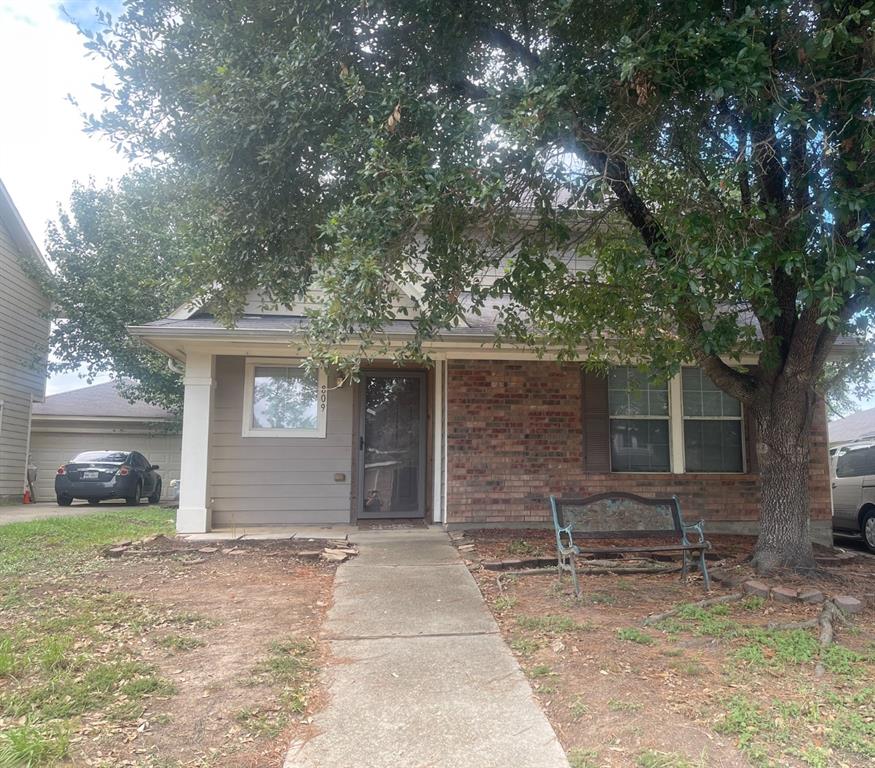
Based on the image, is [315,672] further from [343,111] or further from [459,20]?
[459,20]

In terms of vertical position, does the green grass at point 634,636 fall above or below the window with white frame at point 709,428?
below

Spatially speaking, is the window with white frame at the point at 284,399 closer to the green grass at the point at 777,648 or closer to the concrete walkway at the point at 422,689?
the concrete walkway at the point at 422,689

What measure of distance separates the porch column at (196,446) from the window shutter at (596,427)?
5088 millimetres

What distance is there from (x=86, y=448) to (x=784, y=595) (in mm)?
18715

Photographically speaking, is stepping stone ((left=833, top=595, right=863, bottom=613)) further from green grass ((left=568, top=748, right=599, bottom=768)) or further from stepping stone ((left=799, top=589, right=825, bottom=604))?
green grass ((left=568, top=748, right=599, bottom=768))

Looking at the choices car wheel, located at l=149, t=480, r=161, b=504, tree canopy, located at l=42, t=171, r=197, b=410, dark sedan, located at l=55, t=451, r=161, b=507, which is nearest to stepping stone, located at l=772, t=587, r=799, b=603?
tree canopy, located at l=42, t=171, r=197, b=410

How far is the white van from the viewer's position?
936 cm

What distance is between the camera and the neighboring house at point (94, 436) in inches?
711

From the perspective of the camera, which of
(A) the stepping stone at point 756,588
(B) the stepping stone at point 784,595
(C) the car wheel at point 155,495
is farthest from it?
(C) the car wheel at point 155,495

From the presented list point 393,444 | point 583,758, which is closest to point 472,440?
point 393,444

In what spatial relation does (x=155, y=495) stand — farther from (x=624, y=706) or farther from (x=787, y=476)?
(x=624, y=706)

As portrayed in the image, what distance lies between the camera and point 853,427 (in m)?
22.5

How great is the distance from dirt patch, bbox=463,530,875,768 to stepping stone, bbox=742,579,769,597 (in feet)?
0.65

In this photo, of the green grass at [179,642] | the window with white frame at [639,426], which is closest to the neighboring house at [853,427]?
the window with white frame at [639,426]
